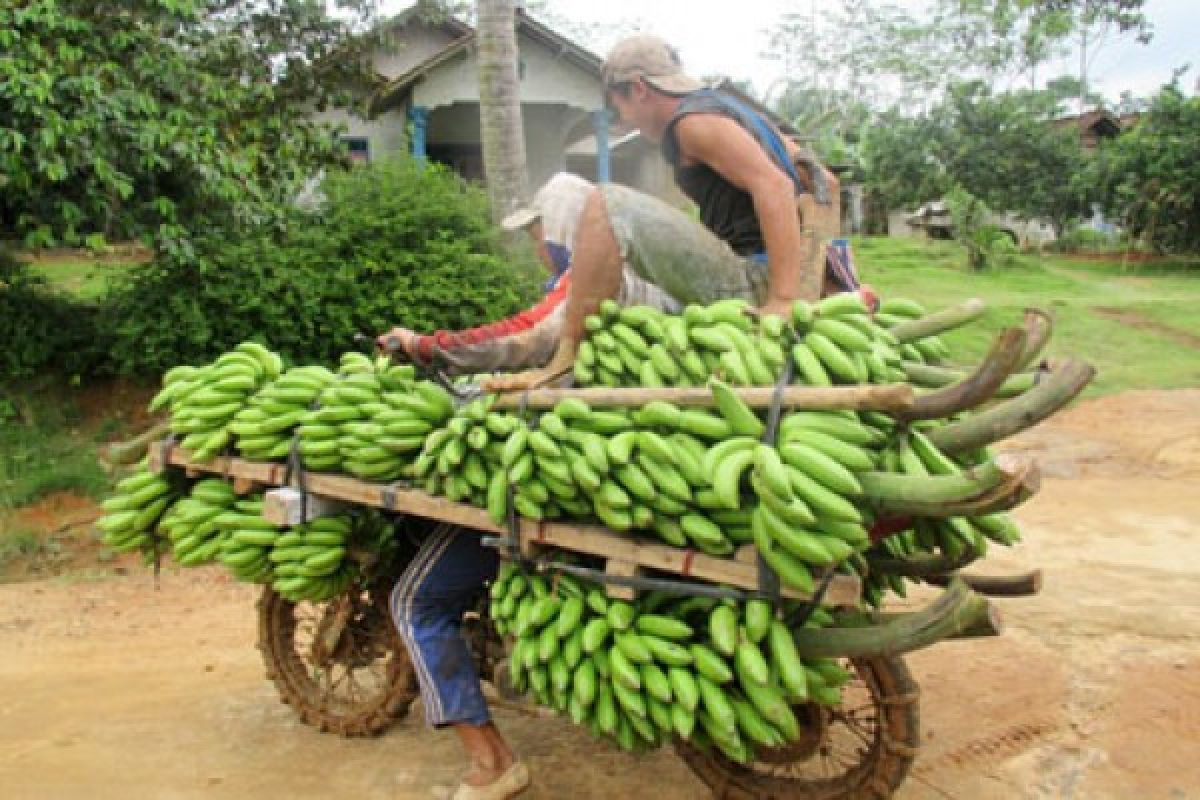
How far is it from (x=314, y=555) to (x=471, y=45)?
14.7m

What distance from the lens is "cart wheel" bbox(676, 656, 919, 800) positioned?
3.17 metres

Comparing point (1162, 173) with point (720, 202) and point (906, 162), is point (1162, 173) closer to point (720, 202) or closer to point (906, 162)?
point (906, 162)

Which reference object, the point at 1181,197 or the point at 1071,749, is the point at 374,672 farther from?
the point at 1181,197

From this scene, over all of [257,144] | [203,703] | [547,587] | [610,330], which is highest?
[257,144]

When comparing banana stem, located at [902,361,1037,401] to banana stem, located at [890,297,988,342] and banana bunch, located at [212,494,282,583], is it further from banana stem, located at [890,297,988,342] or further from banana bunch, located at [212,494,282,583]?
banana bunch, located at [212,494,282,583]

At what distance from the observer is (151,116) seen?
24.9 ft

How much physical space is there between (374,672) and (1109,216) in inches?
A: 1057

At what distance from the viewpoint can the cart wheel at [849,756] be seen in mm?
3168

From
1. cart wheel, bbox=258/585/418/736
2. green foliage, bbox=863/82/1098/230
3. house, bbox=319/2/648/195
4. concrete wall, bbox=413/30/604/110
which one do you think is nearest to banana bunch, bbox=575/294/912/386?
cart wheel, bbox=258/585/418/736

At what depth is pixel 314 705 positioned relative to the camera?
174 inches

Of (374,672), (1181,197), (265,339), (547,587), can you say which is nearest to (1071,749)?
(547,587)

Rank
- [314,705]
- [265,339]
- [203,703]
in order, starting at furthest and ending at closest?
[265,339], [203,703], [314,705]

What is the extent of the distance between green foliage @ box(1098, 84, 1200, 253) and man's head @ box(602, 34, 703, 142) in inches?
960

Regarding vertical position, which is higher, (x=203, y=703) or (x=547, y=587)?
(x=547, y=587)
